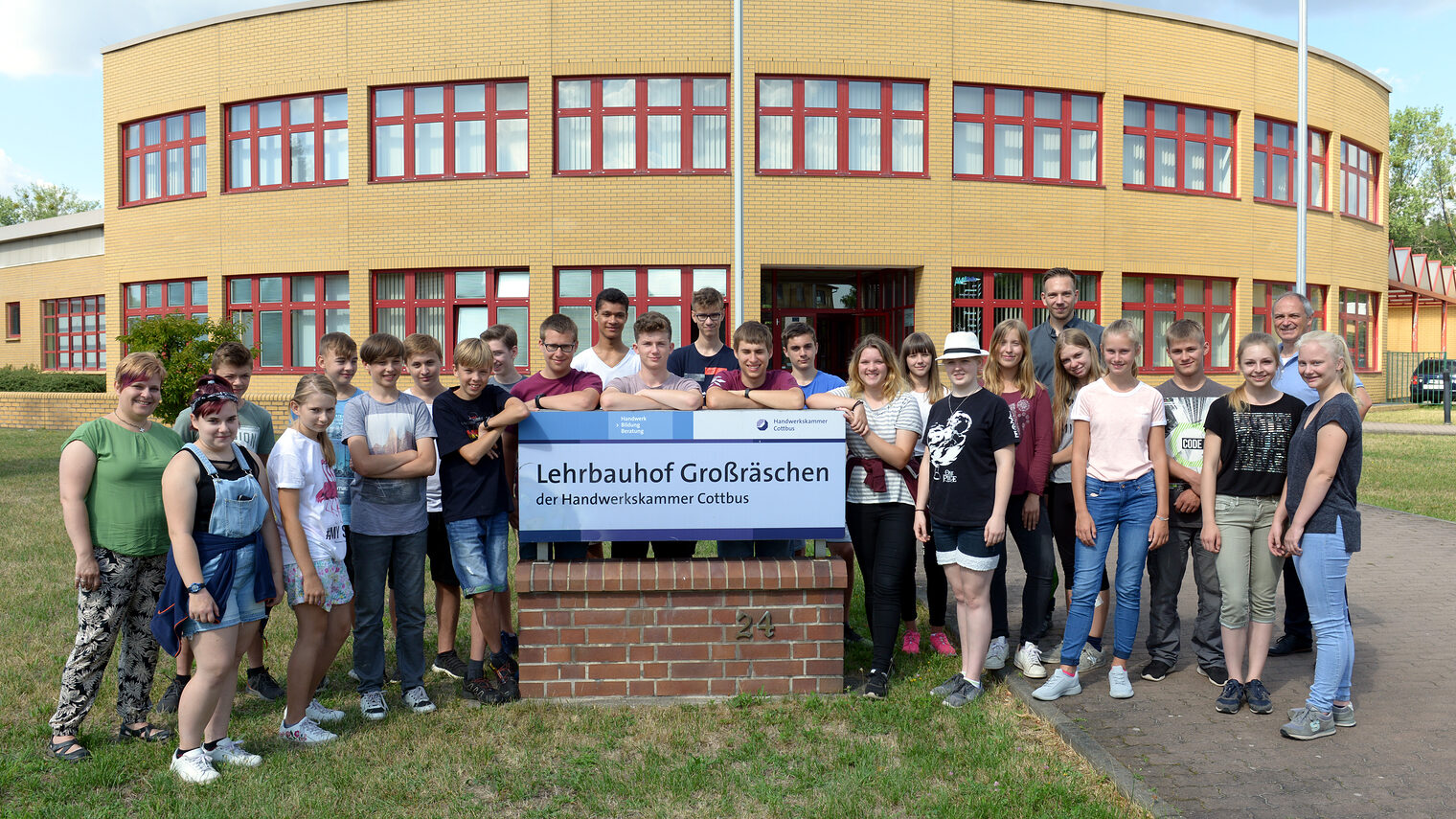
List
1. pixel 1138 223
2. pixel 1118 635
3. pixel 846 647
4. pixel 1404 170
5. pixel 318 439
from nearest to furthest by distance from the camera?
1. pixel 318 439
2. pixel 1118 635
3. pixel 846 647
4. pixel 1138 223
5. pixel 1404 170

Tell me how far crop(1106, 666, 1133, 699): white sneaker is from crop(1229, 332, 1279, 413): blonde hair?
142 cm

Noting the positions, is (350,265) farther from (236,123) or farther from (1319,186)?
(1319,186)

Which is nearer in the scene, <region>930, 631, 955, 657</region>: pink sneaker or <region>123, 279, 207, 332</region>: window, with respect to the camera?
<region>930, 631, 955, 657</region>: pink sneaker

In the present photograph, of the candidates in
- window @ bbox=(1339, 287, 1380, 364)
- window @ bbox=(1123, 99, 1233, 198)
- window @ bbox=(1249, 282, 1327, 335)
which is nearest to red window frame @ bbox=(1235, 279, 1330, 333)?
window @ bbox=(1249, 282, 1327, 335)

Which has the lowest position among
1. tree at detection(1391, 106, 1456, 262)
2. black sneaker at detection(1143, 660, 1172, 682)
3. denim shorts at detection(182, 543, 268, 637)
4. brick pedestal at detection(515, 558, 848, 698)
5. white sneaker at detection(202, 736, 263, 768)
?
white sneaker at detection(202, 736, 263, 768)

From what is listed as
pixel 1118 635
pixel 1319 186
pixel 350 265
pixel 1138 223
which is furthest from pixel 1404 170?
pixel 1118 635

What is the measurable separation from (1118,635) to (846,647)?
1544 mm

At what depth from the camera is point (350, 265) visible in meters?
20.0

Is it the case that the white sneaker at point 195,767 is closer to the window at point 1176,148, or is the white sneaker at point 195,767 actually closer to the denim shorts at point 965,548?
the denim shorts at point 965,548

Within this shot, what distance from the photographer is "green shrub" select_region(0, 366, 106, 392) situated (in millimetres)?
27594

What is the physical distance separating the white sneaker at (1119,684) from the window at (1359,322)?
25.4m

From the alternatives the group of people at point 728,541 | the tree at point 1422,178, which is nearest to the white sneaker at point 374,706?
the group of people at point 728,541

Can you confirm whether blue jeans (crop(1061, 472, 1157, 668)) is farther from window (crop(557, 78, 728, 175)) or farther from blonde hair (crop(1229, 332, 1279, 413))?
window (crop(557, 78, 728, 175))

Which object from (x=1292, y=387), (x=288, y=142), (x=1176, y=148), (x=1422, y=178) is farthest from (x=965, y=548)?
(x=1422, y=178)
